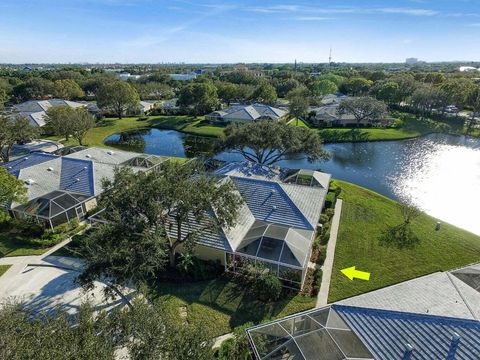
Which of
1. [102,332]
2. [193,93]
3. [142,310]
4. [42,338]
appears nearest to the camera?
[42,338]

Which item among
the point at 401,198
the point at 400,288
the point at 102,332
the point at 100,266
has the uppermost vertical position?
the point at 102,332

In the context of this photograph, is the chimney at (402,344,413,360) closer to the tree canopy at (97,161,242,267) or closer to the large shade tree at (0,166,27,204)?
the tree canopy at (97,161,242,267)

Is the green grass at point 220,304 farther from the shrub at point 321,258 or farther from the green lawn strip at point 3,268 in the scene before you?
the green lawn strip at point 3,268

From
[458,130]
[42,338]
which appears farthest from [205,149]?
[458,130]

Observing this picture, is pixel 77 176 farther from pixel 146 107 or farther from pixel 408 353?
pixel 146 107

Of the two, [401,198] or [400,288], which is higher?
[400,288]

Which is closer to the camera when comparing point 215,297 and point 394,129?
point 215,297

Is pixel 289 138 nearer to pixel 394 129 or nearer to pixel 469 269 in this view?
pixel 469 269
